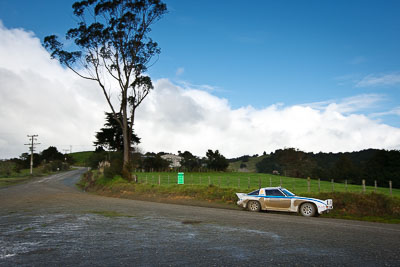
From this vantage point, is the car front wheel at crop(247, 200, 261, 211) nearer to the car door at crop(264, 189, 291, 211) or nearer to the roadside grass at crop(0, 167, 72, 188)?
the car door at crop(264, 189, 291, 211)

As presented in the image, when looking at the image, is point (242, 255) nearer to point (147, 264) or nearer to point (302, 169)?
point (147, 264)

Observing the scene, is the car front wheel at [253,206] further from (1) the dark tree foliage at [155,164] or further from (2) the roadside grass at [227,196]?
(1) the dark tree foliage at [155,164]

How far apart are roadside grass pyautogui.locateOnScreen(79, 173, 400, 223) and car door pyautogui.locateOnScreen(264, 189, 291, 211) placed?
2.38 m

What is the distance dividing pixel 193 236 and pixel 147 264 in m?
3.42

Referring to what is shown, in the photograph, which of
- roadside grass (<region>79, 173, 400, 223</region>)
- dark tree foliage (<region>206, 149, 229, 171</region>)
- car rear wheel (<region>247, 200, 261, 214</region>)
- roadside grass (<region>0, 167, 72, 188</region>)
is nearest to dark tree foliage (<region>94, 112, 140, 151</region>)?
roadside grass (<region>0, 167, 72, 188</region>)

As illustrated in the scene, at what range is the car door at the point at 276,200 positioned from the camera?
16.6m

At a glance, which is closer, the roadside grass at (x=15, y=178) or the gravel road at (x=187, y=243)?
the gravel road at (x=187, y=243)

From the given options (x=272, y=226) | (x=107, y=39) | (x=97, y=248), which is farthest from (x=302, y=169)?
(x=97, y=248)

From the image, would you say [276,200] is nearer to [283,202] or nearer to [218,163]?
[283,202]

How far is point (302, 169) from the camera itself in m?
95.3

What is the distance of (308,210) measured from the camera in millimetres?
15977

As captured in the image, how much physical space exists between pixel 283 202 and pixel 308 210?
132 centimetres

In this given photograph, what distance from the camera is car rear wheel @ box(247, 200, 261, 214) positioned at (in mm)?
17500

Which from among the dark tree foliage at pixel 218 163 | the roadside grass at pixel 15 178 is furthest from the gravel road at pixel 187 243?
the dark tree foliage at pixel 218 163
